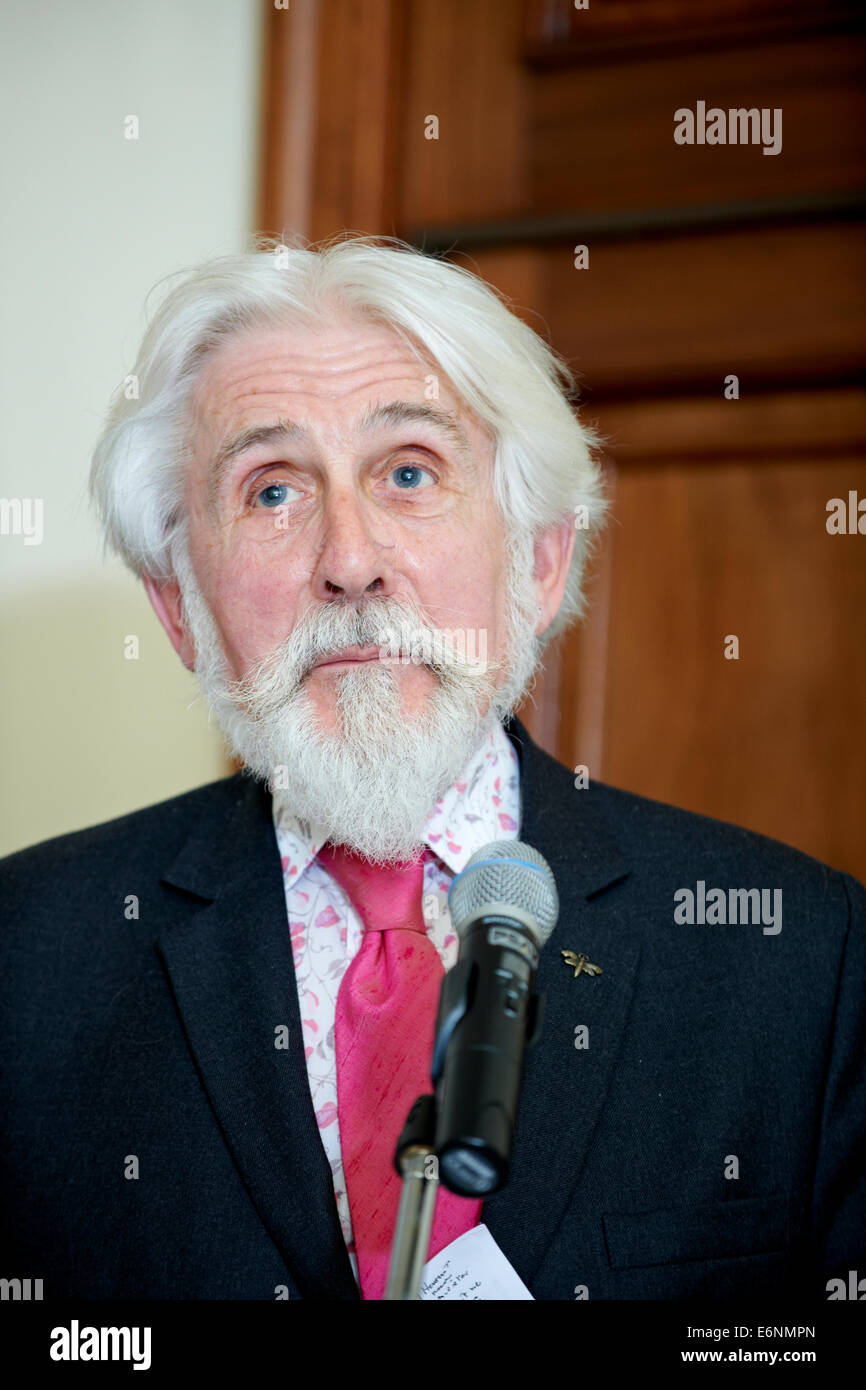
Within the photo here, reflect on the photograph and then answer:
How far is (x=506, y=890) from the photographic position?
0.94 metres

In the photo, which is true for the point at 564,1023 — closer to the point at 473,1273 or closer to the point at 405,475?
the point at 473,1273

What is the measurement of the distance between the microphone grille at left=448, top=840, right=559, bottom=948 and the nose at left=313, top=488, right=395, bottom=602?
0.65 m

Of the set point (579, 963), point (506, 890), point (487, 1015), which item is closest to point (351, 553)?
point (579, 963)

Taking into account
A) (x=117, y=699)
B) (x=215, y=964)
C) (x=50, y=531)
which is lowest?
(x=215, y=964)

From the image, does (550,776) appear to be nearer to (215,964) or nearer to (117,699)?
(215,964)

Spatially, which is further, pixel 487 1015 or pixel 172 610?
pixel 172 610

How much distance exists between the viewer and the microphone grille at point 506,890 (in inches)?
36.6

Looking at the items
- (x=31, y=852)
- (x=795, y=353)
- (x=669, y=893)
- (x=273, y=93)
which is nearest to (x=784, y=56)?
(x=795, y=353)

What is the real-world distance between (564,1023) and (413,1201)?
763 mm

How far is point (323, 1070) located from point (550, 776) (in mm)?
486

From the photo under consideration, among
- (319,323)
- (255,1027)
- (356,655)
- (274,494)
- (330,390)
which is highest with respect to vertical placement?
(319,323)

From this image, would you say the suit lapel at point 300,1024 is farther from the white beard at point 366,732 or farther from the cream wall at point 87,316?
the cream wall at point 87,316

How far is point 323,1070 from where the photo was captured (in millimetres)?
1627

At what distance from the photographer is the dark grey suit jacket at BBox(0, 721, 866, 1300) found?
1.50m
